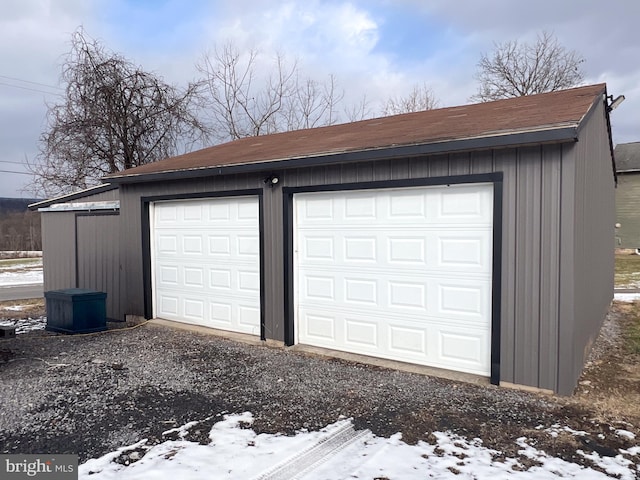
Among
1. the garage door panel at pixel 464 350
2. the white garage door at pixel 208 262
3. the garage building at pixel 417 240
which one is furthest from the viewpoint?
the white garage door at pixel 208 262

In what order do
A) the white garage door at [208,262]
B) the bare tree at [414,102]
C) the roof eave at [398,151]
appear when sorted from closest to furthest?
the roof eave at [398,151] → the white garage door at [208,262] → the bare tree at [414,102]

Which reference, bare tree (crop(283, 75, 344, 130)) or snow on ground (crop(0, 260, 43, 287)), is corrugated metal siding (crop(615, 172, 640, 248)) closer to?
bare tree (crop(283, 75, 344, 130))

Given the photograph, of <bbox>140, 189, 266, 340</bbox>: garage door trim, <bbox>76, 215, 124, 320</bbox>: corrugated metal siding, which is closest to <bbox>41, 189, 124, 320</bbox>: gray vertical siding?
<bbox>76, 215, 124, 320</bbox>: corrugated metal siding

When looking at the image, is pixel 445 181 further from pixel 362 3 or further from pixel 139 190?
pixel 362 3

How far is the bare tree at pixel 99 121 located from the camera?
16406 millimetres

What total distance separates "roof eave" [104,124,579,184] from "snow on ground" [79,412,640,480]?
7.99 feet

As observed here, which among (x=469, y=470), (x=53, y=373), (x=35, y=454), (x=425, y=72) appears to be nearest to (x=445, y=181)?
(x=469, y=470)

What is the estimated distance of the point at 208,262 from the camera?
718 cm

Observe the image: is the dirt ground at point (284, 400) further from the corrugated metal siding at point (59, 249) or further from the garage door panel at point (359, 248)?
the corrugated metal siding at point (59, 249)

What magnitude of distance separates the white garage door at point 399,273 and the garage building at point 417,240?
0.02 meters

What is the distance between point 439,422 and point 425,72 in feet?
63.9

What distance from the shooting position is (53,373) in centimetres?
510

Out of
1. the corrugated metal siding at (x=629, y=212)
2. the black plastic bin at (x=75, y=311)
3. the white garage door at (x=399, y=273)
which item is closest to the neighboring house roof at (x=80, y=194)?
the black plastic bin at (x=75, y=311)

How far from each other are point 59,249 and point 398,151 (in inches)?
298
